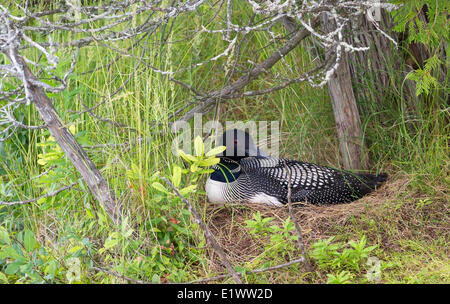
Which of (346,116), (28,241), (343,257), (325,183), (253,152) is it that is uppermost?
(346,116)

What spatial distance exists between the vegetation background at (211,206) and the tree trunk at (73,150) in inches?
2.9

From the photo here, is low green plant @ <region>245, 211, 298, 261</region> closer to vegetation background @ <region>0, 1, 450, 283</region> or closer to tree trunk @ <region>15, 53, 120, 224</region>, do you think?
vegetation background @ <region>0, 1, 450, 283</region>

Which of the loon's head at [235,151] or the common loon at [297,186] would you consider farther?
the loon's head at [235,151]

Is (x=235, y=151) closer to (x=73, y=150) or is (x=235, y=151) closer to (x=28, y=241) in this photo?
(x=73, y=150)

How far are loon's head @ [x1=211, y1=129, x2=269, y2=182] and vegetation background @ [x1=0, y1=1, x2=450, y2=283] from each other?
0.22 m

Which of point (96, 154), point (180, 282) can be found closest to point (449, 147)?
point (180, 282)

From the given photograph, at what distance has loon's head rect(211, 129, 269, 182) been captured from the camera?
125 inches

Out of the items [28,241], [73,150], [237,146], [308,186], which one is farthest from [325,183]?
[28,241]

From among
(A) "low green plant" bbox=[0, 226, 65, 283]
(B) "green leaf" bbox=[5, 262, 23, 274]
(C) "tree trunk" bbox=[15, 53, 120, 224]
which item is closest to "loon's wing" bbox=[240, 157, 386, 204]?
(C) "tree trunk" bbox=[15, 53, 120, 224]

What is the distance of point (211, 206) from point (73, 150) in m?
1.05

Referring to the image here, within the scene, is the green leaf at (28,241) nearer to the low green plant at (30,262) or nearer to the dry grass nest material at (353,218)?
the low green plant at (30,262)

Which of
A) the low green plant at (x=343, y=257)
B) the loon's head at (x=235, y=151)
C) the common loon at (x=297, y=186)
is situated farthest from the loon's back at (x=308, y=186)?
the low green plant at (x=343, y=257)

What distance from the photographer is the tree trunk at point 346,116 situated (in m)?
3.11

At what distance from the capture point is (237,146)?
10.5 feet
